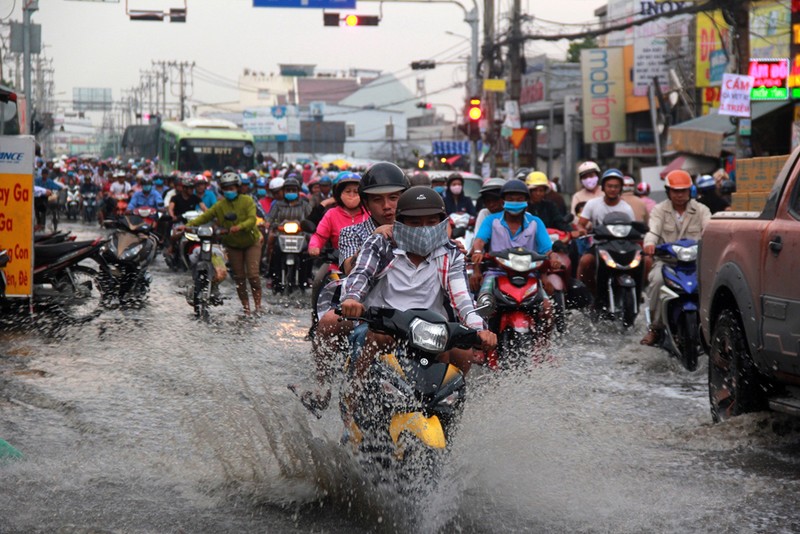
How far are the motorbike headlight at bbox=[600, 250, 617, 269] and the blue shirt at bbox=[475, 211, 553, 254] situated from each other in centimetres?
202

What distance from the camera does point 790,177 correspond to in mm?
6969

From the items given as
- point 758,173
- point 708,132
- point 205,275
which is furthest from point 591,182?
point 708,132

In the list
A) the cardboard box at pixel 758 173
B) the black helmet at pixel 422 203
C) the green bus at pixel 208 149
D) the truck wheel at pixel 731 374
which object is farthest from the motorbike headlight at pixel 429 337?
the green bus at pixel 208 149

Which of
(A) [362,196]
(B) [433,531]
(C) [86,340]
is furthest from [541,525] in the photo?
(C) [86,340]

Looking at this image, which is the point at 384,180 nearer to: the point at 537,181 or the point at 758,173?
the point at 537,181

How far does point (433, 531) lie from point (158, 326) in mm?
8802

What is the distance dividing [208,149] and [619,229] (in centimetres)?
3463

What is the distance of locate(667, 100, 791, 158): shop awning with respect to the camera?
22.9 meters

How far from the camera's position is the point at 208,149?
4550cm

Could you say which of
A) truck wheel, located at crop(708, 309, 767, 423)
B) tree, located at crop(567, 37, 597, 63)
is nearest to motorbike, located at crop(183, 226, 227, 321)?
truck wheel, located at crop(708, 309, 767, 423)

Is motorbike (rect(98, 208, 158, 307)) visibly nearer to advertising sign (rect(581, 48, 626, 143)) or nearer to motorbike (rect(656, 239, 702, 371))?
motorbike (rect(656, 239, 702, 371))

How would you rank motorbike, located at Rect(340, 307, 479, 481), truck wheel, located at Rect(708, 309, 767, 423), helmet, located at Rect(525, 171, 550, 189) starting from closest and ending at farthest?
motorbike, located at Rect(340, 307, 479, 481), truck wheel, located at Rect(708, 309, 767, 423), helmet, located at Rect(525, 171, 550, 189)

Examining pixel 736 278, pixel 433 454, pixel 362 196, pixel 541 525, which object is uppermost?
pixel 362 196

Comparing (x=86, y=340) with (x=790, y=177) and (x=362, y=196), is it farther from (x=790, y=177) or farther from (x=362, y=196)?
(x=790, y=177)
